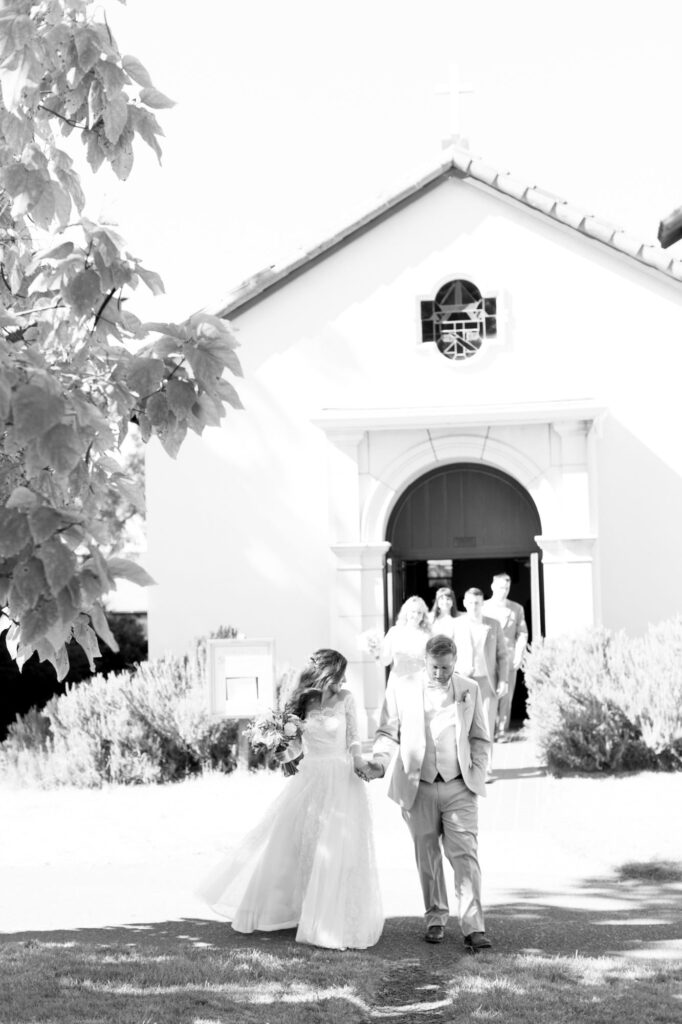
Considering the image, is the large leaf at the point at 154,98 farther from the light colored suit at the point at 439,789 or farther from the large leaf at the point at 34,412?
the light colored suit at the point at 439,789

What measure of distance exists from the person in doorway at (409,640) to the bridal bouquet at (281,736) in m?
4.81

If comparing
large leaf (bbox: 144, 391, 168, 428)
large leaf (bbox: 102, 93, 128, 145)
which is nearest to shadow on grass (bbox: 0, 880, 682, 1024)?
large leaf (bbox: 144, 391, 168, 428)

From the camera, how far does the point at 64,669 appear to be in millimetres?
4348

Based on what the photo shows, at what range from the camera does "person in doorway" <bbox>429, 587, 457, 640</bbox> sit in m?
13.1

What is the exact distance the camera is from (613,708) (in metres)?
12.5

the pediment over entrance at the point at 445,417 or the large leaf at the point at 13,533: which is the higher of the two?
the pediment over entrance at the point at 445,417

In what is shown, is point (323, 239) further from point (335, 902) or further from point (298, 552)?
point (335, 902)

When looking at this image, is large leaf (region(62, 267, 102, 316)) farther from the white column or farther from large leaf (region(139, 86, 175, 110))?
the white column

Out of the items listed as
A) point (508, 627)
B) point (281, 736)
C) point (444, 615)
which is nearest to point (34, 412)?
point (281, 736)

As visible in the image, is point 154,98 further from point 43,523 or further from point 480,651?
point 480,651

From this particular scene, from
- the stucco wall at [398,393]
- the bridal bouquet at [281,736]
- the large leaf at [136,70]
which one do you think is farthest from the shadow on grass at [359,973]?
the stucco wall at [398,393]

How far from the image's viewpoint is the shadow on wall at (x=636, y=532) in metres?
15.5

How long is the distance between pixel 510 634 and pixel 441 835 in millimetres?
6826

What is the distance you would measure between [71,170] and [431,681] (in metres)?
3.89
